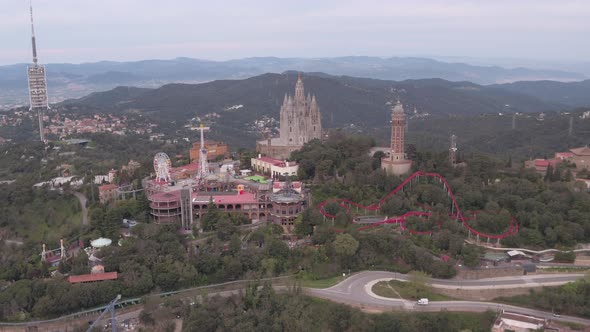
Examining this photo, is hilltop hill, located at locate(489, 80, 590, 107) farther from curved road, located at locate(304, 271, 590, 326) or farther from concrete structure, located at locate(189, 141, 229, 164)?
curved road, located at locate(304, 271, 590, 326)

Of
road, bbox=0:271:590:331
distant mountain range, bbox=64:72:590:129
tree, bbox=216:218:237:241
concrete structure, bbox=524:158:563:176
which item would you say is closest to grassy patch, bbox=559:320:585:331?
road, bbox=0:271:590:331

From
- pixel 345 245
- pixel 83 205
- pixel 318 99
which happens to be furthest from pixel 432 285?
pixel 318 99

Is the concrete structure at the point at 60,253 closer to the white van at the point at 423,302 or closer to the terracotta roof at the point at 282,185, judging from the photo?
the terracotta roof at the point at 282,185

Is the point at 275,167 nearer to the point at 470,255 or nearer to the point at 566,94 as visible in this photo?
the point at 470,255

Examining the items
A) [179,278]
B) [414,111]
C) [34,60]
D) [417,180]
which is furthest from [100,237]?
[414,111]

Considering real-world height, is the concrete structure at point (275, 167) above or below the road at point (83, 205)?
above

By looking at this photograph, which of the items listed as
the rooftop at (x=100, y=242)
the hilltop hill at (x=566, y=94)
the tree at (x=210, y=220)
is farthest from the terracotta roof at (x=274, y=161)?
the hilltop hill at (x=566, y=94)
